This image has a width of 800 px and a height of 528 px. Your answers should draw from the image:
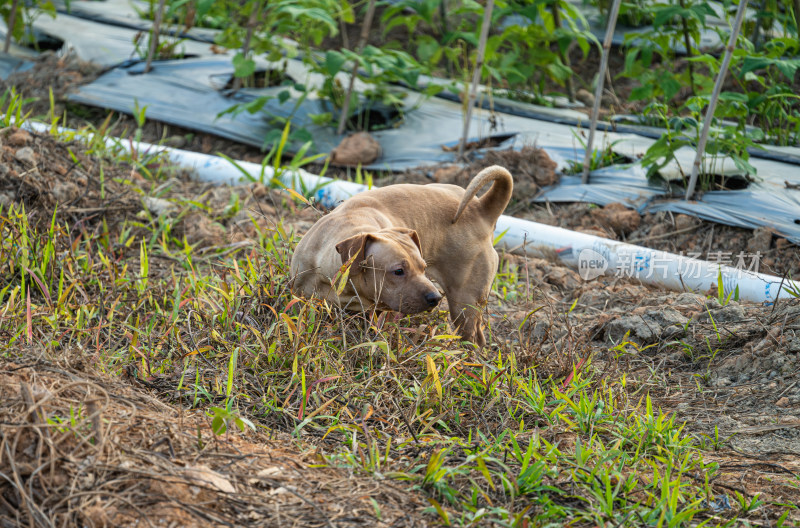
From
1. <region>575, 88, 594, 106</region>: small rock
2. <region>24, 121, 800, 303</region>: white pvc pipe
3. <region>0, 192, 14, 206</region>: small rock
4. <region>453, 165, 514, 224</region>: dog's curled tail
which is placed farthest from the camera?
<region>575, 88, 594, 106</region>: small rock

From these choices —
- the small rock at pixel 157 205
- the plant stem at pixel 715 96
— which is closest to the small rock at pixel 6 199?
the small rock at pixel 157 205

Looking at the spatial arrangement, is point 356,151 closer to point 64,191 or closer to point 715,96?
point 64,191

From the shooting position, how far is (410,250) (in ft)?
9.84

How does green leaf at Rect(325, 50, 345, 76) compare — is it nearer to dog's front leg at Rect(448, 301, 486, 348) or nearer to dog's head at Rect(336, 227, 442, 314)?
dog's front leg at Rect(448, 301, 486, 348)

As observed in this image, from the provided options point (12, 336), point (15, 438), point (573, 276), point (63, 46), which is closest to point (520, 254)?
point (573, 276)

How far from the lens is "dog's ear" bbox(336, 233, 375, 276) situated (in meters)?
2.86

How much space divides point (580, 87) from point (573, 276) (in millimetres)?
4577

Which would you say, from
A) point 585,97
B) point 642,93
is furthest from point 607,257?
point 585,97

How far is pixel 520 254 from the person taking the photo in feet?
15.9

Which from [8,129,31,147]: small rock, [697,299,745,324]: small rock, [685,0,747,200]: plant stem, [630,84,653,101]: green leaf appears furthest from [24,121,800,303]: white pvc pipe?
[630,84,653,101]: green leaf

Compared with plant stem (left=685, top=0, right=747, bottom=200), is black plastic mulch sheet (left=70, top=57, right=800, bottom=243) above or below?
below

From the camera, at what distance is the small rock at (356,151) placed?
619 centimetres

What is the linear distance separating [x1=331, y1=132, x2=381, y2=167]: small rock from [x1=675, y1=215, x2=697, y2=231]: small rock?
2497mm

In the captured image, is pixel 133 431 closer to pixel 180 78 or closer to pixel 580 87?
pixel 180 78
